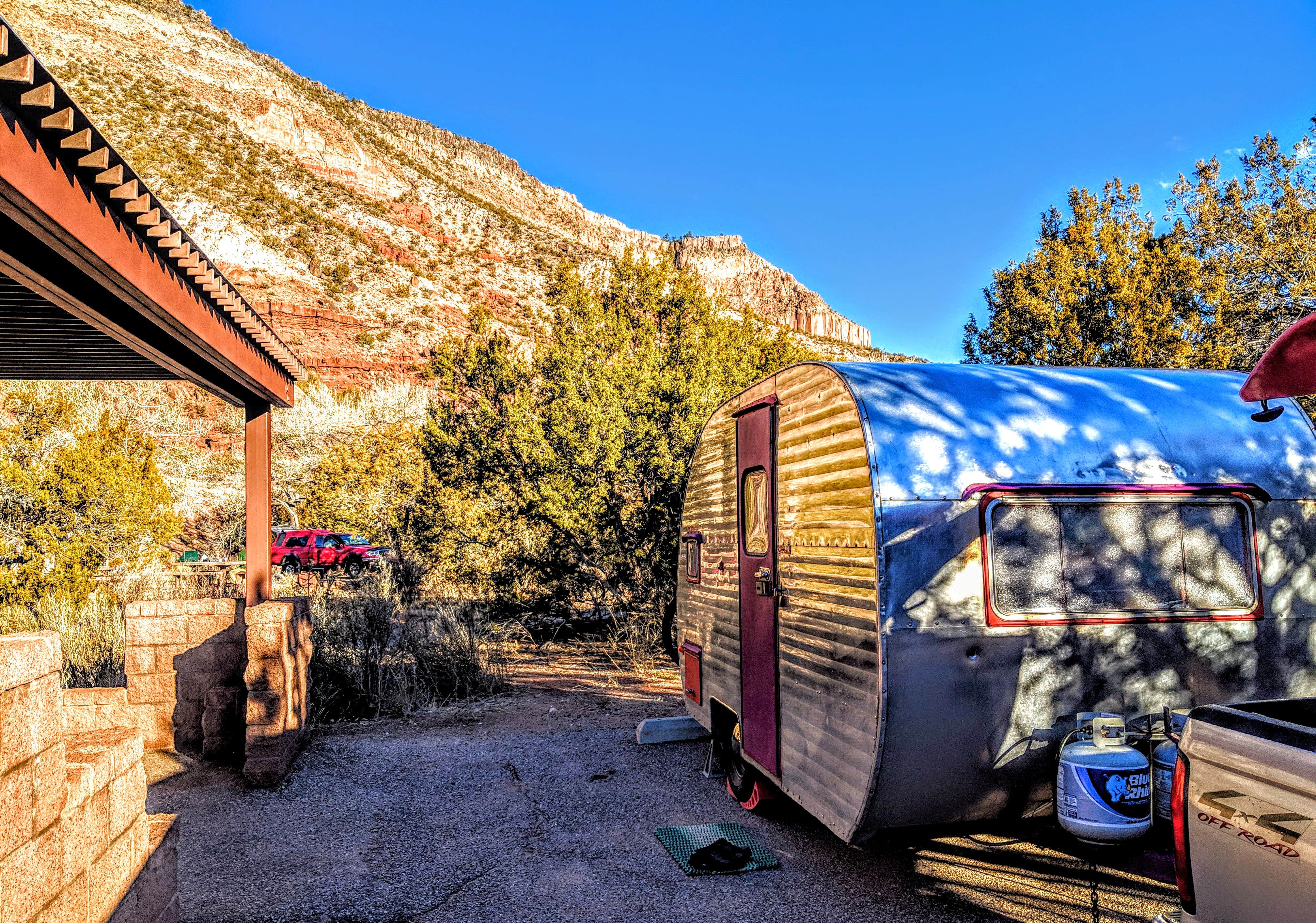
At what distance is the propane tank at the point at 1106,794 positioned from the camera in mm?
3229

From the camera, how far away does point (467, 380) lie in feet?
41.5

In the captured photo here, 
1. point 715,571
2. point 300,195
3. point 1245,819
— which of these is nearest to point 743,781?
point 715,571

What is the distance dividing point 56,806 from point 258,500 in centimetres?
508

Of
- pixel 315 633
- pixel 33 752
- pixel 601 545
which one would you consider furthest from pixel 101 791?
pixel 601 545

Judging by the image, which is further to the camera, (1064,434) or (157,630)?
(157,630)

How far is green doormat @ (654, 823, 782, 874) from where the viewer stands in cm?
452

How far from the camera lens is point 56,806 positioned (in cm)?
246

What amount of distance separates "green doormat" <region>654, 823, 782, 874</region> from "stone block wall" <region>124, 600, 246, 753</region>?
148 inches

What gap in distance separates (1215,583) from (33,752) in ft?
15.0

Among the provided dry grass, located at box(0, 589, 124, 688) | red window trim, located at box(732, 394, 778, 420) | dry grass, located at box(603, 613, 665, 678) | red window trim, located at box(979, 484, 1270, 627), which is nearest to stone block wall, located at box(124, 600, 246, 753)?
dry grass, located at box(0, 589, 124, 688)

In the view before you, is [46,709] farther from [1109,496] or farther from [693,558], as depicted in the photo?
[693,558]

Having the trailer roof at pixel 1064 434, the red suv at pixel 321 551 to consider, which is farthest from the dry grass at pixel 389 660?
the red suv at pixel 321 551

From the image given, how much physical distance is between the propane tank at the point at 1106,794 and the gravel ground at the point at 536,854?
2.61 feet

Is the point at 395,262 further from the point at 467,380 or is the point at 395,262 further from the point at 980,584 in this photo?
the point at 980,584
